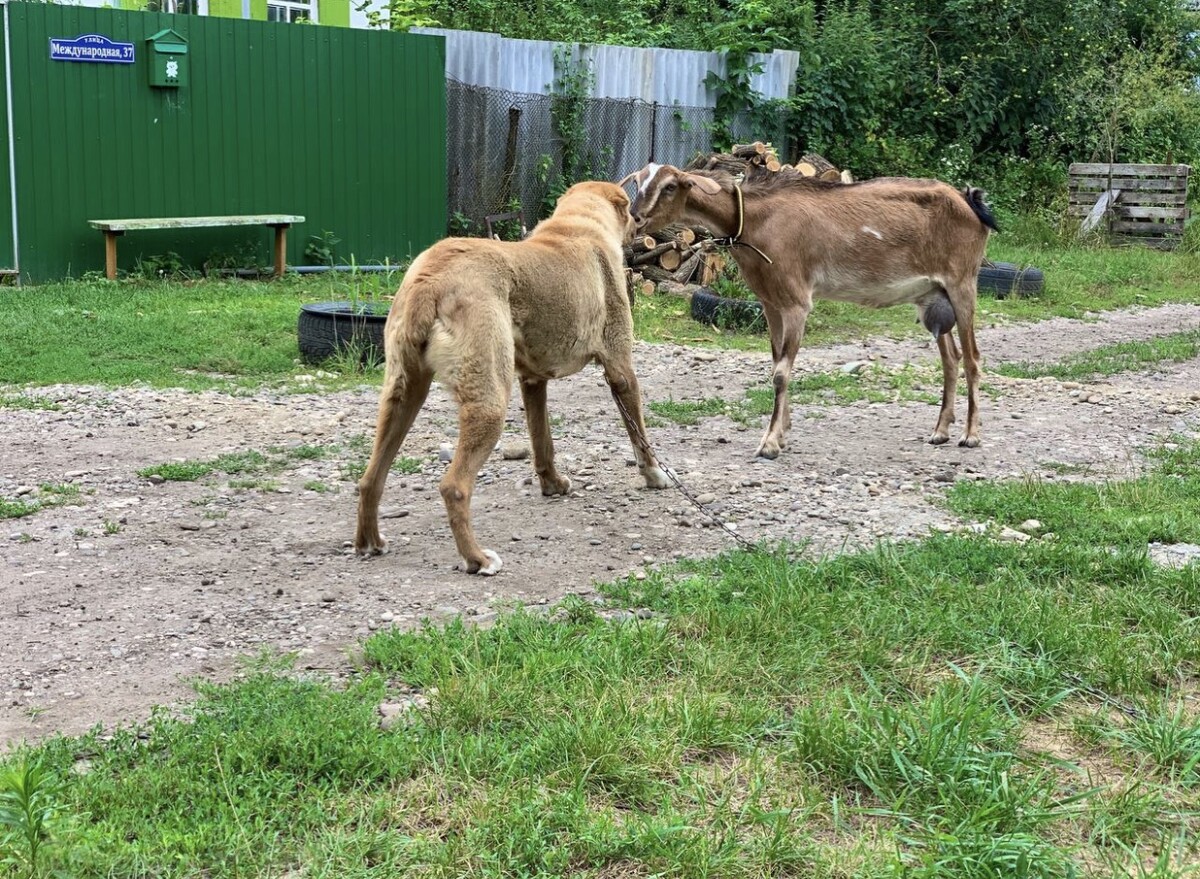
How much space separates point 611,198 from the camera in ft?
21.0

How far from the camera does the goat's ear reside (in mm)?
7475

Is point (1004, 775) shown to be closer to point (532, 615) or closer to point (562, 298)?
point (532, 615)

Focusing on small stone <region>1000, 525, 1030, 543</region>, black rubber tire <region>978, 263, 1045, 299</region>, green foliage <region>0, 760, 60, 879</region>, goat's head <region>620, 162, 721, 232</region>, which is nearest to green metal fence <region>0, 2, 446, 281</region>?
black rubber tire <region>978, 263, 1045, 299</region>

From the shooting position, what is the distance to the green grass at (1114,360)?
32.0ft

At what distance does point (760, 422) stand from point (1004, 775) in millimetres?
5033

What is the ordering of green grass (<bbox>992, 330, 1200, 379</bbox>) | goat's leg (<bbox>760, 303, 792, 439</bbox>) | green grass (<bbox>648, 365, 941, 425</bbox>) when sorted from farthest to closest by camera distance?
green grass (<bbox>992, 330, 1200, 379</bbox>) < green grass (<bbox>648, 365, 941, 425</bbox>) < goat's leg (<bbox>760, 303, 792, 439</bbox>)

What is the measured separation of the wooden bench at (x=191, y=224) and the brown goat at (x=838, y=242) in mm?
6770

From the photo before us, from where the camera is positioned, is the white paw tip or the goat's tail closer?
the white paw tip

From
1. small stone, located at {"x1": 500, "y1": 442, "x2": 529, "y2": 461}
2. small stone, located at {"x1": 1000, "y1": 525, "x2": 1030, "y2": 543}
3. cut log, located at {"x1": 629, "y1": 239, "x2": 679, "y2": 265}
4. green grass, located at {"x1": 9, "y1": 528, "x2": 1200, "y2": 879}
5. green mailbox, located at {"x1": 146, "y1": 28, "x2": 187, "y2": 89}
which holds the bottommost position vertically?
small stone, located at {"x1": 500, "y1": 442, "x2": 529, "y2": 461}

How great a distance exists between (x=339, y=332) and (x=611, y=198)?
3.43m

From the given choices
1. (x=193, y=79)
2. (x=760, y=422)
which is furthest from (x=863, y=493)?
(x=193, y=79)

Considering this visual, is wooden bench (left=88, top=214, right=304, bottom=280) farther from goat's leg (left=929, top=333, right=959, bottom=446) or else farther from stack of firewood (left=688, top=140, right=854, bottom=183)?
goat's leg (left=929, top=333, right=959, bottom=446)

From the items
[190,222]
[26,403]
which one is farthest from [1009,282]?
[26,403]

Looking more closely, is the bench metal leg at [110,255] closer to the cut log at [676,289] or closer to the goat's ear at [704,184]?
the cut log at [676,289]
